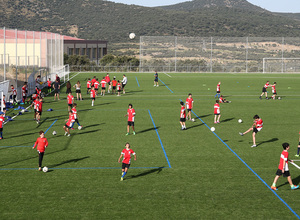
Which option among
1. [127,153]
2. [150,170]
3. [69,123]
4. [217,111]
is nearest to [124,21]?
[217,111]

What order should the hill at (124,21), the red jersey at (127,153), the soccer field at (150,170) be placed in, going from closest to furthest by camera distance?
the soccer field at (150,170)
the red jersey at (127,153)
the hill at (124,21)

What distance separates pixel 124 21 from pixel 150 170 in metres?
161

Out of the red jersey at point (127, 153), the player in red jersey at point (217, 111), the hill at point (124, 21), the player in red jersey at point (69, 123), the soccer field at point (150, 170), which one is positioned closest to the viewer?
the soccer field at point (150, 170)

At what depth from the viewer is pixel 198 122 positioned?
26891 millimetres

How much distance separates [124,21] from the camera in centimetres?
17212

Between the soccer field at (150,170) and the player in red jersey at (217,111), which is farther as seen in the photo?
the player in red jersey at (217,111)

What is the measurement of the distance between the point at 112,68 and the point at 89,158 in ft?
220

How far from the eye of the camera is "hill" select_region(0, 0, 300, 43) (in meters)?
152

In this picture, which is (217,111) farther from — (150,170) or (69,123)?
(150,170)

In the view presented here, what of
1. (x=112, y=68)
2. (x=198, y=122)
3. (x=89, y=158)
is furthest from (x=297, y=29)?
(x=89, y=158)

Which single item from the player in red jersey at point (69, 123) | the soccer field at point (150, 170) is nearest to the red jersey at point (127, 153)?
the soccer field at point (150, 170)

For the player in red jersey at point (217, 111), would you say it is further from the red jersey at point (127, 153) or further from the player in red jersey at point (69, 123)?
the red jersey at point (127, 153)

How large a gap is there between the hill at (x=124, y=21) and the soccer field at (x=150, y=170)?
128m

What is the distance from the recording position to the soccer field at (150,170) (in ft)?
40.8
